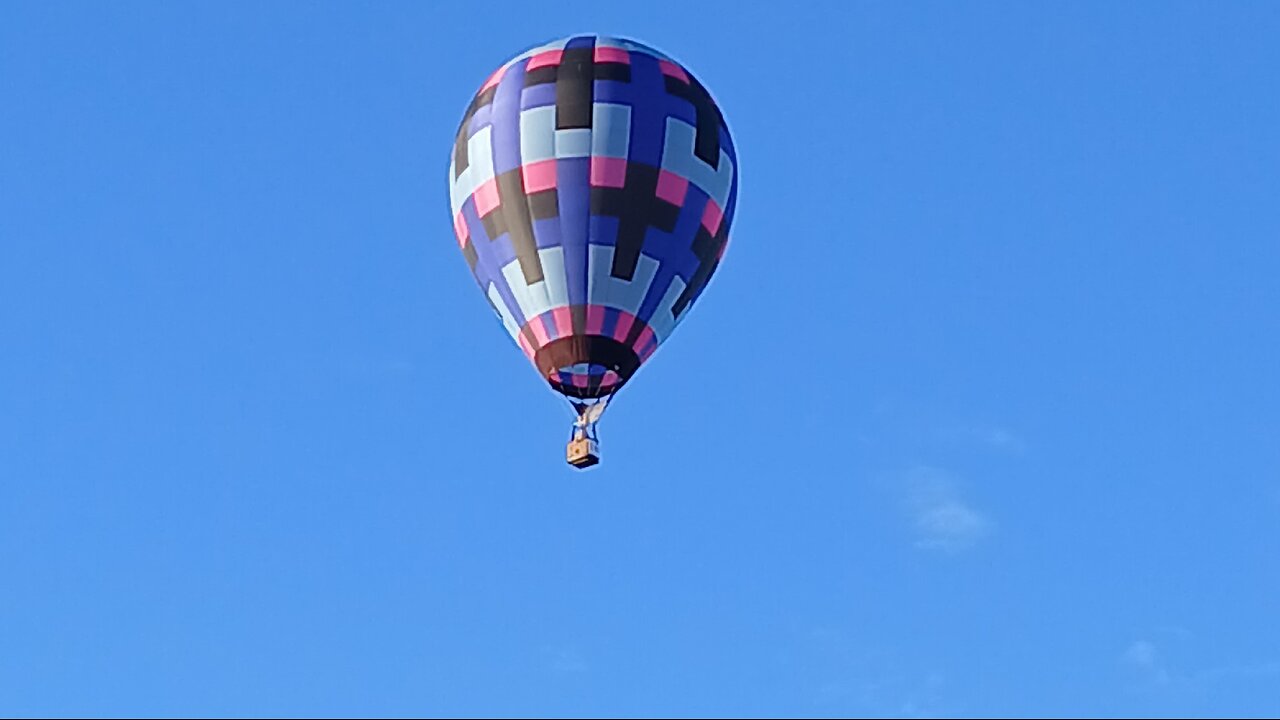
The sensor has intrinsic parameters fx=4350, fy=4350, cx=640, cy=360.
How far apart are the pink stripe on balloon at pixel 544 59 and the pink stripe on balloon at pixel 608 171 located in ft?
7.08

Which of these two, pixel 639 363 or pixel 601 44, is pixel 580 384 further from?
pixel 601 44

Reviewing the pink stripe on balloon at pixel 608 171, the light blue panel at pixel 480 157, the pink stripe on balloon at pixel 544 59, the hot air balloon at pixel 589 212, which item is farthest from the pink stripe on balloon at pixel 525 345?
the pink stripe on balloon at pixel 544 59

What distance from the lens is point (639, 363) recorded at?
67062mm

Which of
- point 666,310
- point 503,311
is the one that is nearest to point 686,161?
point 666,310

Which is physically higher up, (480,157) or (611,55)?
(611,55)

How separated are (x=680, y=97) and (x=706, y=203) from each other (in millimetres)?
1757

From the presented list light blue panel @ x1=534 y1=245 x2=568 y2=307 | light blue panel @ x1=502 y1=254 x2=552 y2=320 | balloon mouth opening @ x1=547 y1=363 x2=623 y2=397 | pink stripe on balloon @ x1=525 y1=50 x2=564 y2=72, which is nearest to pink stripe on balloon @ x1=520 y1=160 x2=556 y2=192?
light blue panel @ x1=534 y1=245 x2=568 y2=307

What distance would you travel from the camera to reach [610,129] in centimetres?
6694

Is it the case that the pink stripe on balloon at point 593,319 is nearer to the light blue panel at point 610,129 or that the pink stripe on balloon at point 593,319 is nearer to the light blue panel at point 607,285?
the light blue panel at point 607,285

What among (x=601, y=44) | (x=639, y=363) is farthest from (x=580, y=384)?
(x=601, y=44)

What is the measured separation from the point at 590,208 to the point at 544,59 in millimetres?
3058

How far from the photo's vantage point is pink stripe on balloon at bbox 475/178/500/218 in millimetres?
67188

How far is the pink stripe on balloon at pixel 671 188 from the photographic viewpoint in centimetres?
6688

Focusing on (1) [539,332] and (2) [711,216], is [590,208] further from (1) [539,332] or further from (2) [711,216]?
(2) [711,216]
